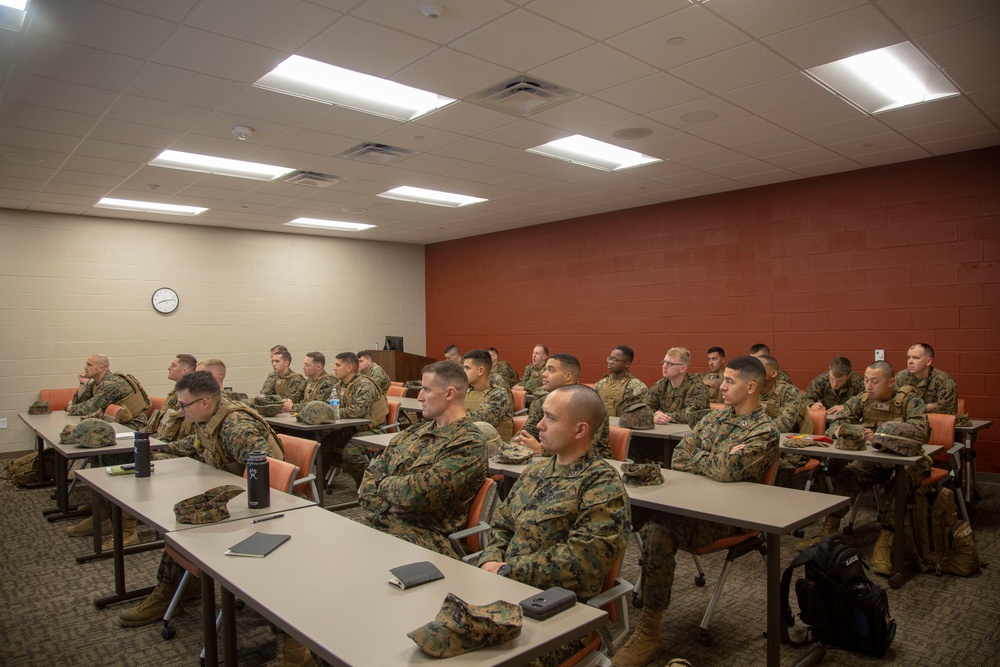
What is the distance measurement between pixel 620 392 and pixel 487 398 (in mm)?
1480

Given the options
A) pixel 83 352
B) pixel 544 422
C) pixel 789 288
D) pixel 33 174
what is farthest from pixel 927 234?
pixel 83 352

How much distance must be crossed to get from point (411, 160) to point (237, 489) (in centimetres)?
439

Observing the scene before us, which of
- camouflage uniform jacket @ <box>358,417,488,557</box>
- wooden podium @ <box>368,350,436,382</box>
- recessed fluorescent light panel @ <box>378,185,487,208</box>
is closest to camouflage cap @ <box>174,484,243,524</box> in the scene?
camouflage uniform jacket @ <box>358,417,488,557</box>

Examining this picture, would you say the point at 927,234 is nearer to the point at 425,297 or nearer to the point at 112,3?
the point at 112,3

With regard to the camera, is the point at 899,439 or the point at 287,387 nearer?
the point at 899,439

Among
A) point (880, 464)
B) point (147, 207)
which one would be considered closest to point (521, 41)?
point (880, 464)

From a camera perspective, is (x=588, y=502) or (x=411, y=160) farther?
(x=411, y=160)

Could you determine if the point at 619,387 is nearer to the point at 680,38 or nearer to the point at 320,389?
the point at 320,389

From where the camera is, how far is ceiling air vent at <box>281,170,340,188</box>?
7004mm

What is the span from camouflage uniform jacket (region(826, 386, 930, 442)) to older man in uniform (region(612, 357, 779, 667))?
4.89 feet

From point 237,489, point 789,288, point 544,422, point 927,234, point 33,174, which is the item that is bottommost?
→ point 237,489

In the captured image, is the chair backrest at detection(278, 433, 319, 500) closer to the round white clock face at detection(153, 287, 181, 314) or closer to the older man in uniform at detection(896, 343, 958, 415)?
the older man in uniform at detection(896, 343, 958, 415)

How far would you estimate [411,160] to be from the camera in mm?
6492

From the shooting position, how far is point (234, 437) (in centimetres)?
365
